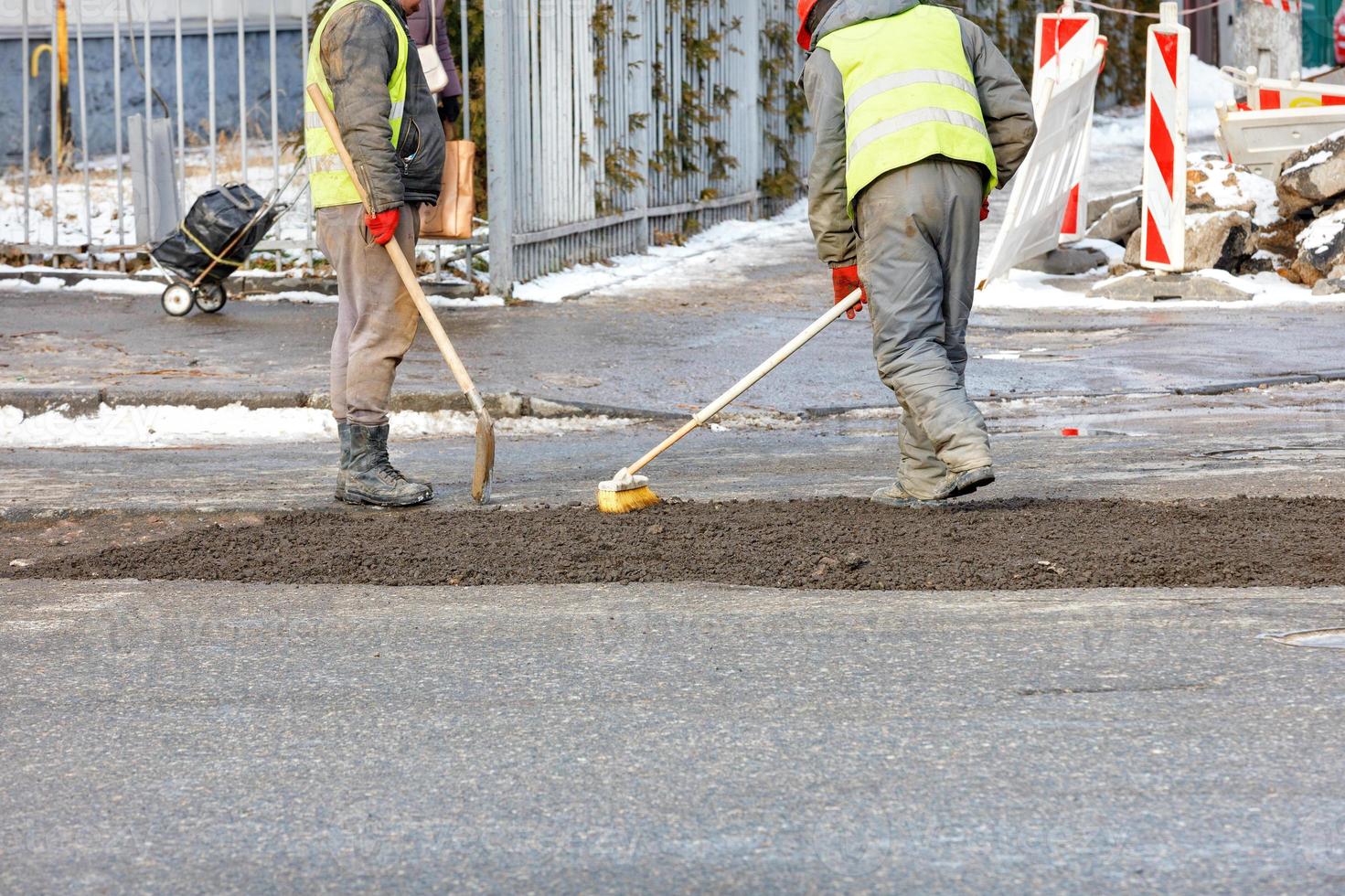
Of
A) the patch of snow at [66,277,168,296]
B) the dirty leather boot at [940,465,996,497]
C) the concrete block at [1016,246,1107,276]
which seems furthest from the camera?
the concrete block at [1016,246,1107,276]

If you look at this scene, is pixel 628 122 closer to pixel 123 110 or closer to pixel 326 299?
pixel 326 299

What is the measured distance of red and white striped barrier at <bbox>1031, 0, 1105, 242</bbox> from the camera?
11.7 m

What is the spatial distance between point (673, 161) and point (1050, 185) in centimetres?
396

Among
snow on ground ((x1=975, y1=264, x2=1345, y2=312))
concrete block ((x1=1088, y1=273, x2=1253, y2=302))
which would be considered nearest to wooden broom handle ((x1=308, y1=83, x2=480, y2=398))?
snow on ground ((x1=975, y1=264, x2=1345, y2=312))

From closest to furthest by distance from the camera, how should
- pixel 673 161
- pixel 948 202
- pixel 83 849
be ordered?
pixel 83 849 < pixel 948 202 < pixel 673 161

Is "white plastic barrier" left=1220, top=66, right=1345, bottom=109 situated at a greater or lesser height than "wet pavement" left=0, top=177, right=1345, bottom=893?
greater

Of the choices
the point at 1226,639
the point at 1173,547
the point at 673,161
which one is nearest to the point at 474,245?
the point at 673,161

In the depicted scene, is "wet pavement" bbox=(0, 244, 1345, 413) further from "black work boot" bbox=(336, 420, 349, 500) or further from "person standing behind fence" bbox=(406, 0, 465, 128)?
"black work boot" bbox=(336, 420, 349, 500)

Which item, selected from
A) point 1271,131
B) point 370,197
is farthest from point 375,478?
point 1271,131

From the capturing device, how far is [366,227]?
Answer: 586 cm

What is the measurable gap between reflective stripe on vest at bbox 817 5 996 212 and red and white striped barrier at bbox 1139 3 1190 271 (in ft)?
20.6

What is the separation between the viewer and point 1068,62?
1213 cm

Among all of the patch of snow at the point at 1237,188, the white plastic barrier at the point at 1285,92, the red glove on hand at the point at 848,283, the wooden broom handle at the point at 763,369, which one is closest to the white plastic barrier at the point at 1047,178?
the patch of snow at the point at 1237,188

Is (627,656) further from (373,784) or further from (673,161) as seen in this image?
(673,161)
